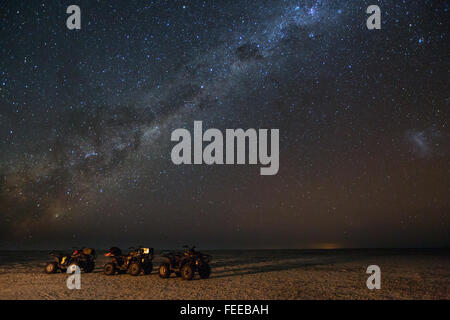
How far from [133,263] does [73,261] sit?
12.8 feet

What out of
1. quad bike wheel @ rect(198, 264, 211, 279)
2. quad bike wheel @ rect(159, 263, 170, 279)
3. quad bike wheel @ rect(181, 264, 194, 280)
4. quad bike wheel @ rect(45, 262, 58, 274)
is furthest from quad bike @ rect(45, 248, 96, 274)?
quad bike wheel @ rect(198, 264, 211, 279)

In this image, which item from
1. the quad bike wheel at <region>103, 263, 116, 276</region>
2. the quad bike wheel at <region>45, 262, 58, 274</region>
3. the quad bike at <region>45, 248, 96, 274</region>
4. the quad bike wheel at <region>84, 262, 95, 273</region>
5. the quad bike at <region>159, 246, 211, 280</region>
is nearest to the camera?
the quad bike at <region>159, 246, 211, 280</region>

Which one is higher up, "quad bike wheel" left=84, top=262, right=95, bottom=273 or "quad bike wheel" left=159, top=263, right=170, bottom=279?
"quad bike wheel" left=159, top=263, right=170, bottom=279

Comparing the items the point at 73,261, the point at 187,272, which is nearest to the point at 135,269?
the point at 187,272

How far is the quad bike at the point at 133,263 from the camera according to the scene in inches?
703

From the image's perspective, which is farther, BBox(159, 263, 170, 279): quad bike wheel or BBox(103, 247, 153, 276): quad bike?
BBox(103, 247, 153, 276): quad bike

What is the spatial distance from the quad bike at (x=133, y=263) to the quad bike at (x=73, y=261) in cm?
180

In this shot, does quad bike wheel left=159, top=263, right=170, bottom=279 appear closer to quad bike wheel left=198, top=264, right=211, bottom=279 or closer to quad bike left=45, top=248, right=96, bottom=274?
quad bike wheel left=198, top=264, right=211, bottom=279

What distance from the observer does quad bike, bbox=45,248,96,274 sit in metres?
19.2

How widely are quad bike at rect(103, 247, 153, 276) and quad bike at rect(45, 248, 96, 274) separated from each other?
1804 millimetres

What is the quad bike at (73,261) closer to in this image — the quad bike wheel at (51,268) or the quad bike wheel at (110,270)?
the quad bike wheel at (51,268)

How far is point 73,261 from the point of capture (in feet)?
63.5

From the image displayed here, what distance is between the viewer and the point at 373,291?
541 inches
